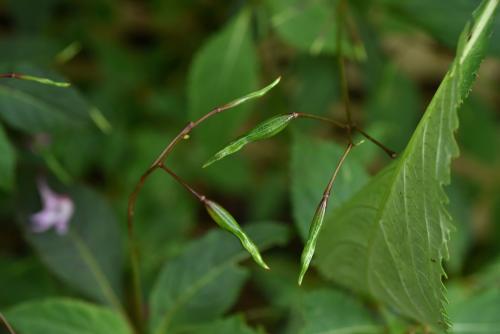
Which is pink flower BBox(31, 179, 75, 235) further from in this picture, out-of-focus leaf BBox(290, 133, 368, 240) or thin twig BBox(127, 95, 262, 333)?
out-of-focus leaf BBox(290, 133, 368, 240)

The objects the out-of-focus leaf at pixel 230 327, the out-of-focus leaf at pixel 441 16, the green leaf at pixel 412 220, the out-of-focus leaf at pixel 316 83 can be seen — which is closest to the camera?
the green leaf at pixel 412 220

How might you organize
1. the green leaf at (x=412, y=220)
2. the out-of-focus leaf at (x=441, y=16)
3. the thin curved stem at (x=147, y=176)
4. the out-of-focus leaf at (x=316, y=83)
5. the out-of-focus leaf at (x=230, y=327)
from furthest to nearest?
the out-of-focus leaf at (x=316, y=83) → the out-of-focus leaf at (x=441, y=16) → the out-of-focus leaf at (x=230, y=327) → the thin curved stem at (x=147, y=176) → the green leaf at (x=412, y=220)

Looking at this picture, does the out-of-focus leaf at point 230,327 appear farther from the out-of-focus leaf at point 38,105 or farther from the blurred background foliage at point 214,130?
the out-of-focus leaf at point 38,105

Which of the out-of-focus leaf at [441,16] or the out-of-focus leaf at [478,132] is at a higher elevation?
the out-of-focus leaf at [441,16]

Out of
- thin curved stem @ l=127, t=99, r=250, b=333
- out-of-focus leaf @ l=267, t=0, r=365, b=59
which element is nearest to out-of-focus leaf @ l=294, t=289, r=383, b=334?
thin curved stem @ l=127, t=99, r=250, b=333

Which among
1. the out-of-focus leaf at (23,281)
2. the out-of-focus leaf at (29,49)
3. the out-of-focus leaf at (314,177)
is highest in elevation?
the out-of-focus leaf at (29,49)

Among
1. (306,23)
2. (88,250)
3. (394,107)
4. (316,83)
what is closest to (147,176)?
(88,250)

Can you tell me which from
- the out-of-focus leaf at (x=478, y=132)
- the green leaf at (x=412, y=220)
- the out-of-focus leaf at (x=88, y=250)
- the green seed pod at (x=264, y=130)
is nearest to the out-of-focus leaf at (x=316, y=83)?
the out-of-focus leaf at (x=478, y=132)
